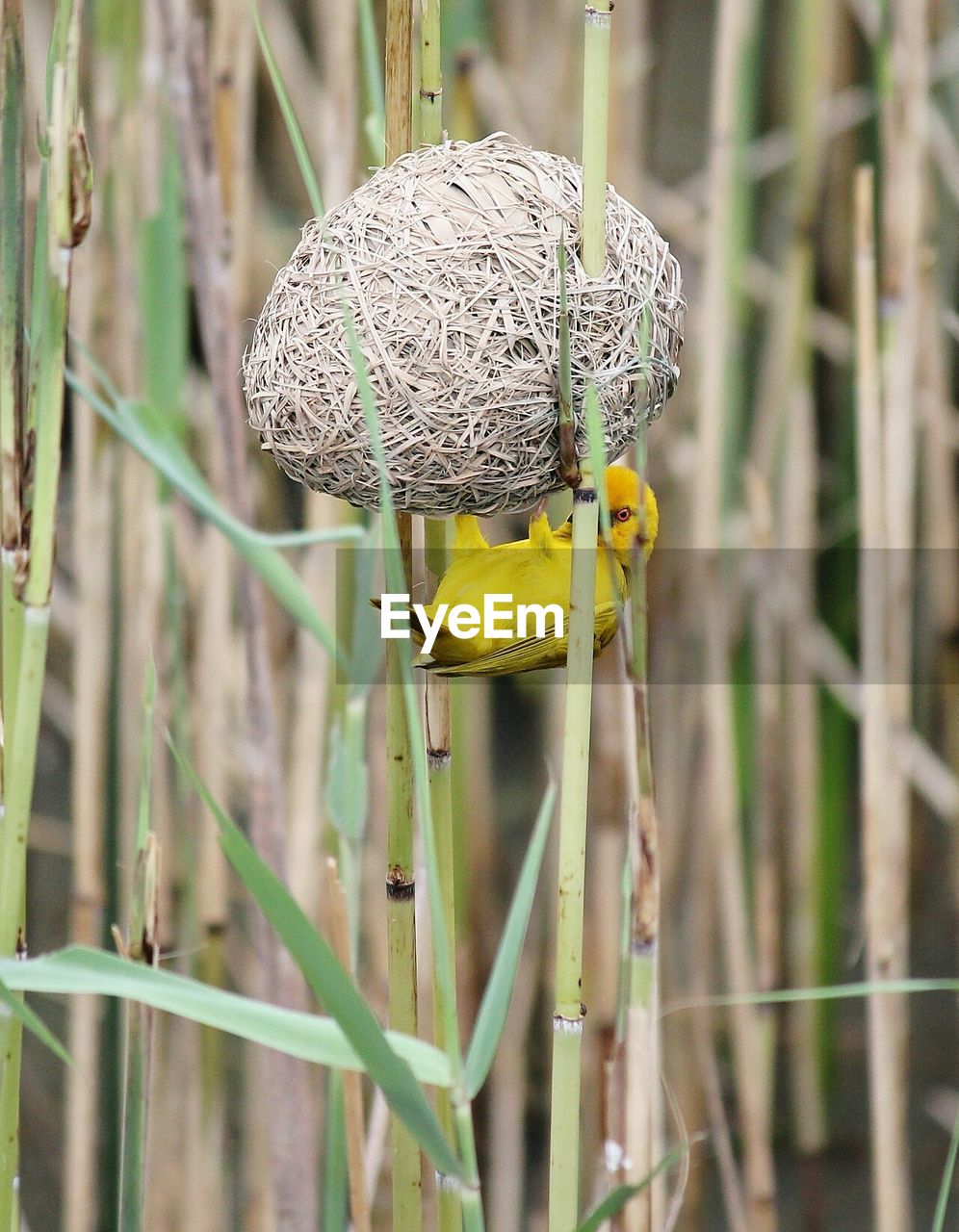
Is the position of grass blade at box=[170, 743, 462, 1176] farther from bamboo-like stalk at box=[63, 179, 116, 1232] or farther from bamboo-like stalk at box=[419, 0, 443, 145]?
bamboo-like stalk at box=[63, 179, 116, 1232]

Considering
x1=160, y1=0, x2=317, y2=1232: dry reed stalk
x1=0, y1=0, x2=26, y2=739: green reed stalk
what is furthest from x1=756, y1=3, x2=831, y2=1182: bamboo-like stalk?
x1=0, y1=0, x2=26, y2=739: green reed stalk

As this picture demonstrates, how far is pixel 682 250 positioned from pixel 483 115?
31cm

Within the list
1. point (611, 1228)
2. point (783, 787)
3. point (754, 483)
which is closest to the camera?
point (611, 1228)

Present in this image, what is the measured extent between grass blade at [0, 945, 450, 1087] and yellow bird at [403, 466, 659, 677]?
19 centimetres

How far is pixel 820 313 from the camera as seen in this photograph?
1648 millimetres

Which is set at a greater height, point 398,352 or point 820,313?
point 820,313

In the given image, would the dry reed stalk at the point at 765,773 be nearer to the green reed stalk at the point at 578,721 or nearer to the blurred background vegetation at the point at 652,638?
the blurred background vegetation at the point at 652,638

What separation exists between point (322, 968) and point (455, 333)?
0.30 m

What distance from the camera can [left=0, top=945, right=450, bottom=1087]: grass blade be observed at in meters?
0.53

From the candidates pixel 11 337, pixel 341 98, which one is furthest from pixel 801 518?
pixel 11 337

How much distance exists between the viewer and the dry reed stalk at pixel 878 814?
42.7 inches

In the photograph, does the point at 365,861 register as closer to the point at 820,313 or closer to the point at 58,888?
the point at 58,888

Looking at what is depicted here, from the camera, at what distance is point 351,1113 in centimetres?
84

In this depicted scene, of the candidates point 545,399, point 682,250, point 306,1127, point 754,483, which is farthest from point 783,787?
point 545,399
